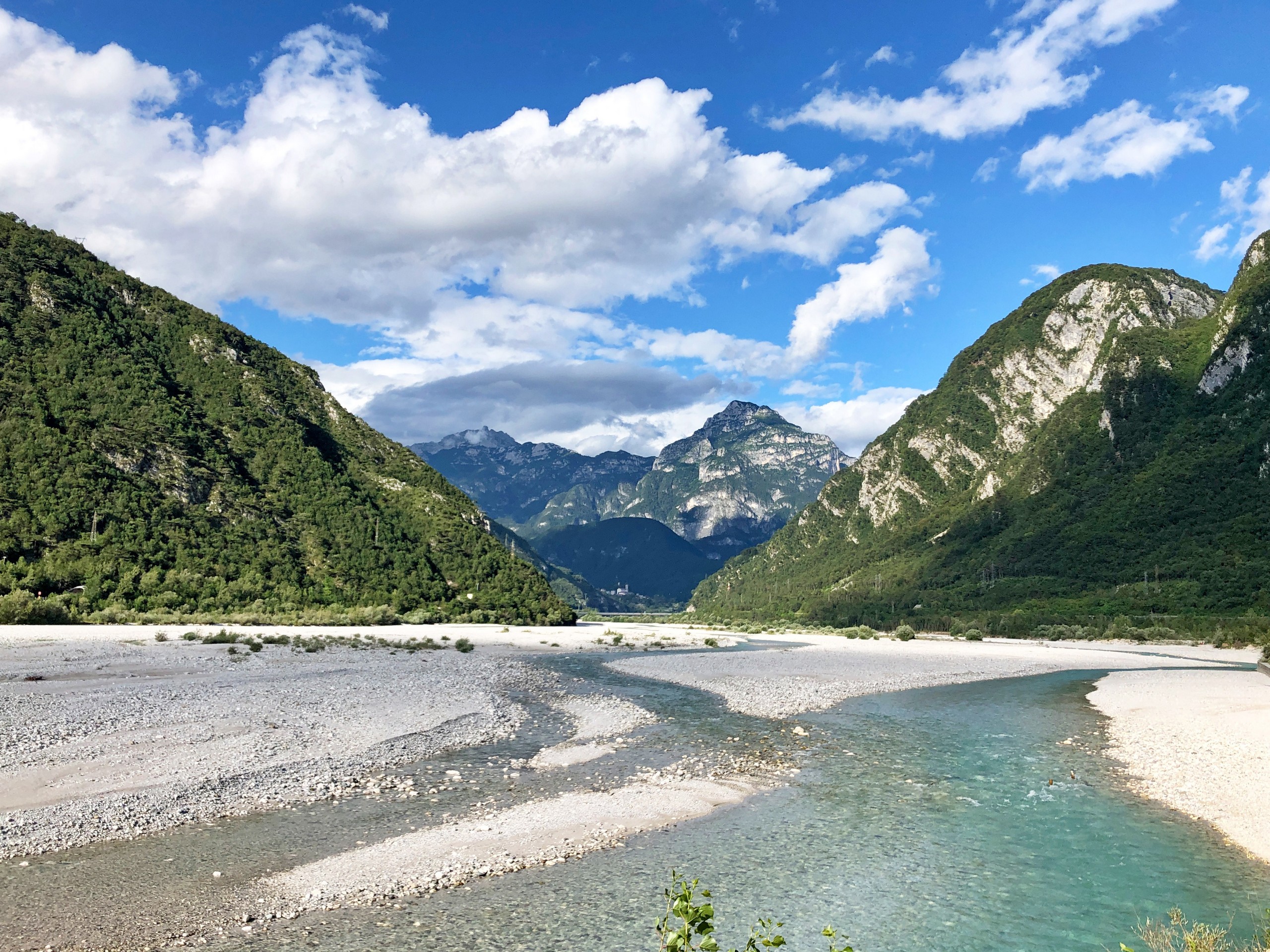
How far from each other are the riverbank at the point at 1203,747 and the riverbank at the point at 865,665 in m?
13.3

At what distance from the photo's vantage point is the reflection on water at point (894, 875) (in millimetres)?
12414

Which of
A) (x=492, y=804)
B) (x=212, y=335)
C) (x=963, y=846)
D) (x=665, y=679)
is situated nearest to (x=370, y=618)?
(x=665, y=679)

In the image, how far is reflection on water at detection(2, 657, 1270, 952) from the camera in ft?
40.7

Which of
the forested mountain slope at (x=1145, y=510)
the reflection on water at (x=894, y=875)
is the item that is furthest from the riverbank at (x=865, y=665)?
the forested mountain slope at (x=1145, y=510)

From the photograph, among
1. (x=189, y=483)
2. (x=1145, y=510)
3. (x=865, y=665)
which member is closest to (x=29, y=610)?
(x=189, y=483)

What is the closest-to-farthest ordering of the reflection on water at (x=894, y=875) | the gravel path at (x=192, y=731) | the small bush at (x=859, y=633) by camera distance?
the reflection on water at (x=894, y=875)
the gravel path at (x=192, y=731)
the small bush at (x=859, y=633)

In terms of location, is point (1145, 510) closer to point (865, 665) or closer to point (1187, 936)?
point (865, 665)

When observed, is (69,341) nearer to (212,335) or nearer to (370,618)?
(212,335)

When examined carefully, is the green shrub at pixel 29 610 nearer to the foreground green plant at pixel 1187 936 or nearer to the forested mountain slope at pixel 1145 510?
the foreground green plant at pixel 1187 936

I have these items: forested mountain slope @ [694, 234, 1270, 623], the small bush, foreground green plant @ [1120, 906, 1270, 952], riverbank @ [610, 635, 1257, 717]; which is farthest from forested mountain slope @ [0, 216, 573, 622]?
forested mountain slope @ [694, 234, 1270, 623]

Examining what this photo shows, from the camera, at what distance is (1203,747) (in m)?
26.4

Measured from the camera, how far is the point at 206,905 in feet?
41.0

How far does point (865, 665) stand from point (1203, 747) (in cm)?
3771

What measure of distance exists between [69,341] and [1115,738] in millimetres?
108906
